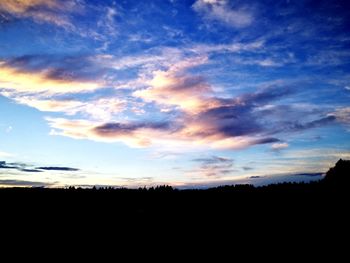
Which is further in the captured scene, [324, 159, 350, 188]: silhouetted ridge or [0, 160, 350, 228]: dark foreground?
[324, 159, 350, 188]: silhouetted ridge

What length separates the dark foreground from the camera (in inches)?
619

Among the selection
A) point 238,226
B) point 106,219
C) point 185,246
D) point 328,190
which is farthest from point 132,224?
point 328,190

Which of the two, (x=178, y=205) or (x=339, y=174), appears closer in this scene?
(x=178, y=205)

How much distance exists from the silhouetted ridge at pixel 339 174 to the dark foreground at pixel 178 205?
191cm

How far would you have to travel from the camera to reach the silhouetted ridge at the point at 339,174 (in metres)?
21.3

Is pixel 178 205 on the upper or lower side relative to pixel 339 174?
lower

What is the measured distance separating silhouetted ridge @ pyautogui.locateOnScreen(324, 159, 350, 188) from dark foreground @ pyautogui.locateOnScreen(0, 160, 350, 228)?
1913 millimetres

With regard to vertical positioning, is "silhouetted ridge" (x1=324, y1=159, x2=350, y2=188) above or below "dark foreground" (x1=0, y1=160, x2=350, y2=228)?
above

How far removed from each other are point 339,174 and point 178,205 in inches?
521

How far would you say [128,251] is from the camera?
538 inches

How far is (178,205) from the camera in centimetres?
1733

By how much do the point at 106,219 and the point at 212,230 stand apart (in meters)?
5.02

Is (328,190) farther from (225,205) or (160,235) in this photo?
(160,235)

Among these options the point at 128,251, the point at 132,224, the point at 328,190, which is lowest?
the point at 128,251
